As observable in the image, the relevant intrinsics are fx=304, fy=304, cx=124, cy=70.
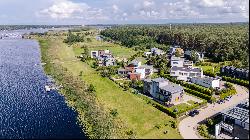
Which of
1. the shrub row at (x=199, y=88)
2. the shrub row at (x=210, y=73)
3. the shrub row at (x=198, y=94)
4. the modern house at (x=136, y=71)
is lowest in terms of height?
the shrub row at (x=198, y=94)

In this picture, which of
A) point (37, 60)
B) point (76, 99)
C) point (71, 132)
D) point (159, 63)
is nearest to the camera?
point (71, 132)

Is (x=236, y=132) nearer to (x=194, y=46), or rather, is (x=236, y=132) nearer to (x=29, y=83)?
(x=29, y=83)

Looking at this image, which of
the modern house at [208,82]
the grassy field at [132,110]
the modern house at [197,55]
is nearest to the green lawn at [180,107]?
the grassy field at [132,110]

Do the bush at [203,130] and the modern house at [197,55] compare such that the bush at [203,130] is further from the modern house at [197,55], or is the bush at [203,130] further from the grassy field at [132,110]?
the modern house at [197,55]

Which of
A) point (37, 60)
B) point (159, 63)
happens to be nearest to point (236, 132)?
point (159, 63)

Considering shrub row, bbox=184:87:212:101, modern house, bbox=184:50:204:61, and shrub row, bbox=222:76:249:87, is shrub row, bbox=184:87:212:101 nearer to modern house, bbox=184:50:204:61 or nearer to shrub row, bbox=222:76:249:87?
shrub row, bbox=222:76:249:87

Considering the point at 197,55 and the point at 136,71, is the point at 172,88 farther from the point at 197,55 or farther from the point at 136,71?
the point at 197,55
